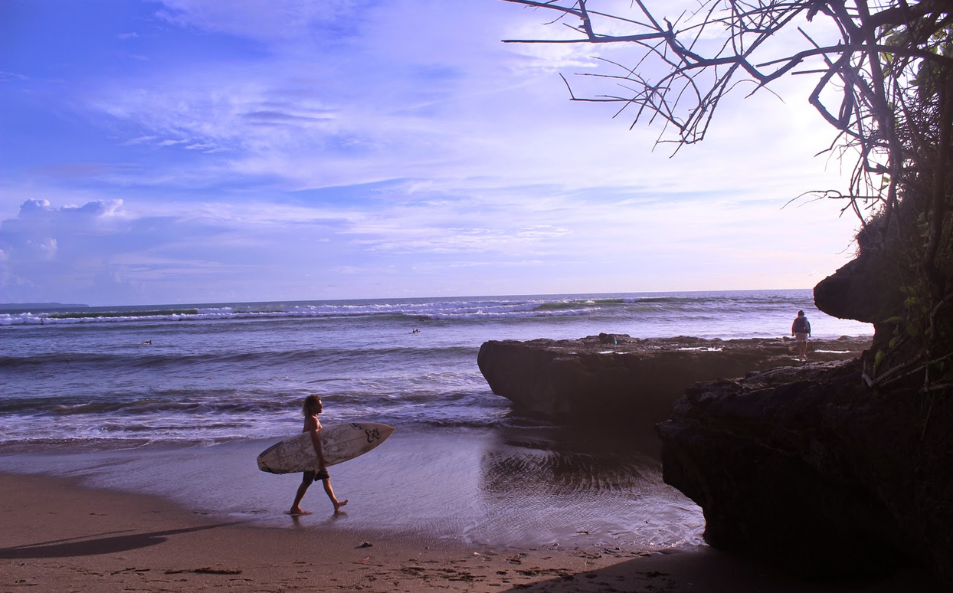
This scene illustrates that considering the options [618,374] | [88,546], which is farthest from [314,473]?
[618,374]

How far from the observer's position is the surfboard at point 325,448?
6.77 m

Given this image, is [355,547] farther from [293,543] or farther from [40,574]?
[40,574]

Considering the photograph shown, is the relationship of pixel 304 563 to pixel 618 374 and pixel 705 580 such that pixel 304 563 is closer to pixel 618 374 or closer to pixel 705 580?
pixel 705 580

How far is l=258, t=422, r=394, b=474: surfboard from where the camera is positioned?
677cm

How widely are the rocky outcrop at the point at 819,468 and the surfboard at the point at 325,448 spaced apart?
3941 millimetres

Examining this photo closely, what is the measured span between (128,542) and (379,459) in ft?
11.1

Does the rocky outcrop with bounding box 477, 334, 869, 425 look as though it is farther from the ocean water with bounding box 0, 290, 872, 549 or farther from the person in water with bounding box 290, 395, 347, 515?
the person in water with bounding box 290, 395, 347, 515

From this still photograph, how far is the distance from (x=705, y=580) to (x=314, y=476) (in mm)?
4052

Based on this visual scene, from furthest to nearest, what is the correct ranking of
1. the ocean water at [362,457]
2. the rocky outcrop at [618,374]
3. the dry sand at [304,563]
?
the rocky outcrop at [618,374]
the ocean water at [362,457]
the dry sand at [304,563]

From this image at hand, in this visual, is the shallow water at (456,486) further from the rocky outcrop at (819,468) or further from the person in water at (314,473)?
the rocky outcrop at (819,468)

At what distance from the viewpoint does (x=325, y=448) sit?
7211 mm

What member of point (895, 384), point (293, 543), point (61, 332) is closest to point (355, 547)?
point (293, 543)

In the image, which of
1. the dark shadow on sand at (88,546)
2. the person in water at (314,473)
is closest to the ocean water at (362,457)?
the person in water at (314,473)

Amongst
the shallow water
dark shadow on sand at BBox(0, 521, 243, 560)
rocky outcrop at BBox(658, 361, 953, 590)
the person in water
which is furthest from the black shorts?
rocky outcrop at BBox(658, 361, 953, 590)
